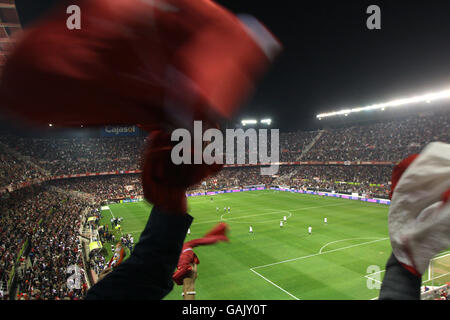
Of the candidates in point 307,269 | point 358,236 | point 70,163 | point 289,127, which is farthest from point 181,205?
point 289,127

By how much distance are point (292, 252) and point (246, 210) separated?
15922mm

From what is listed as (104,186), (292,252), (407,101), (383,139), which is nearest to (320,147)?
(383,139)

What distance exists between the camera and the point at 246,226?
29797 mm

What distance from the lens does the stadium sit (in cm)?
1538

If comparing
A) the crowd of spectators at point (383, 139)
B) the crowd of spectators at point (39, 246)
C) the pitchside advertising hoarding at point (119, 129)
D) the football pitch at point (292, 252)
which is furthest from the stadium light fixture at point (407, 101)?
the crowd of spectators at point (39, 246)

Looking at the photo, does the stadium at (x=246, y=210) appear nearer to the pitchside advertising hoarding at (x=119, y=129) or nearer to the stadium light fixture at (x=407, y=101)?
the pitchside advertising hoarding at (x=119, y=129)

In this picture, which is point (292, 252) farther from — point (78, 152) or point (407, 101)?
point (78, 152)

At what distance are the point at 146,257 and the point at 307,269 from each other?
1974 cm

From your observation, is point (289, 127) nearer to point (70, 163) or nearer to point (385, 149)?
point (385, 149)

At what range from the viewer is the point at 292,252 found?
21969mm

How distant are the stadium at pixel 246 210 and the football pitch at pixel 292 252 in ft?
0.33

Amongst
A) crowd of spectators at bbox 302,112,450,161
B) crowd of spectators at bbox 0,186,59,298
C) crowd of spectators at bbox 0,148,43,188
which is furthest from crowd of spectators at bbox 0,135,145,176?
crowd of spectators at bbox 302,112,450,161

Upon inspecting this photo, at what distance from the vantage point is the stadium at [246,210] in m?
15.4

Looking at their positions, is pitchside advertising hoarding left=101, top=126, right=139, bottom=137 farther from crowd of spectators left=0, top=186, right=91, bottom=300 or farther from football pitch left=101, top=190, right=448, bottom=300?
football pitch left=101, top=190, right=448, bottom=300
